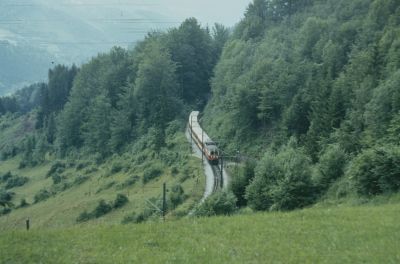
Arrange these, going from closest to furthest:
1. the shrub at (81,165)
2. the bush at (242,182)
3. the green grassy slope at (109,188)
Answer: the bush at (242,182) → the green grassy slope at (109,188) → the shrub at (81,165)

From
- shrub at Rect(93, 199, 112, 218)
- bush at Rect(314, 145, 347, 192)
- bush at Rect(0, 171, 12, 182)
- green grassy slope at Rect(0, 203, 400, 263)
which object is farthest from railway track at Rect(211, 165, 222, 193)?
bush at Rect(0, 171, 12, 182)

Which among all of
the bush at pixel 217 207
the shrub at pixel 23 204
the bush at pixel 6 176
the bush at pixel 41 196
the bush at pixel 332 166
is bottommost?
the shrub at pixel 23 204

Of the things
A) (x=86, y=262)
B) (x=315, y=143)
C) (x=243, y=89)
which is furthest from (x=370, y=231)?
(x=243, y=89)

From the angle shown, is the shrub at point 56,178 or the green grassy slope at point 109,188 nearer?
the green grassy slope at point 109,188

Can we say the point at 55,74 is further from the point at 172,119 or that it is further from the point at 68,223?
the point at 68,223

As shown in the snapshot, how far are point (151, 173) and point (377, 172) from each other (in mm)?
53740

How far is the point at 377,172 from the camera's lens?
28.0 metres

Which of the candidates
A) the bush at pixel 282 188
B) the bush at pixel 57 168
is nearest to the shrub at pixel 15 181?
the bush at pixel 57 168

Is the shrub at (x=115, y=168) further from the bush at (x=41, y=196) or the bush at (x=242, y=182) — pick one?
the bush at (x=242, y=182)

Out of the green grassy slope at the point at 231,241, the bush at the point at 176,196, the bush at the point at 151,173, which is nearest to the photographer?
the green grassy slope at the point at 231,241

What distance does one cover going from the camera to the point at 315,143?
59312 mm

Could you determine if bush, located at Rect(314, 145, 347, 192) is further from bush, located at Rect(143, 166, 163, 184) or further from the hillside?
bush, located at Rect(143, 166, 163, 184)

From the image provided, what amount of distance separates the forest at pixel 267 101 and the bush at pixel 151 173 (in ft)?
38.3

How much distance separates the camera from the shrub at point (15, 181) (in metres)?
110
